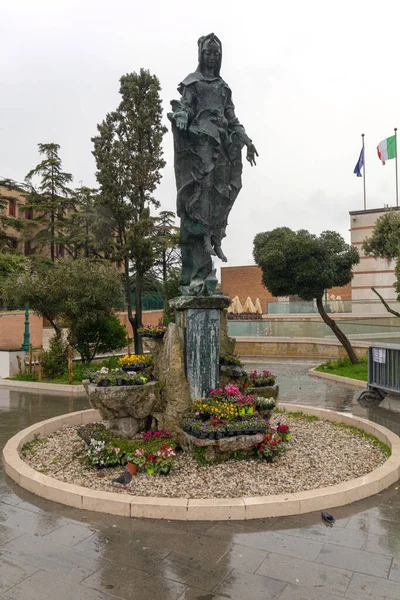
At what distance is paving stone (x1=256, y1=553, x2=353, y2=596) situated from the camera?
12.3 ft

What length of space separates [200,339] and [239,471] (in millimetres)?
2179

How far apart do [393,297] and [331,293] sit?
1235cm

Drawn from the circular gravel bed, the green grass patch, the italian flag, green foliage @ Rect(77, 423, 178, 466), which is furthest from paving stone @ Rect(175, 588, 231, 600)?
the italian flag

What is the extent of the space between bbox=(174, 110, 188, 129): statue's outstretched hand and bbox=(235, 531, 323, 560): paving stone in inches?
227

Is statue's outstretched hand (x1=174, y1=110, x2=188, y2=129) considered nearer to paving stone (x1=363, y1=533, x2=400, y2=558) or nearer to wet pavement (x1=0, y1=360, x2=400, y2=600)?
wet pavement (x1=0, y1=360, x2=400, y2=600)

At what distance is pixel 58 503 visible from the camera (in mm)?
5422

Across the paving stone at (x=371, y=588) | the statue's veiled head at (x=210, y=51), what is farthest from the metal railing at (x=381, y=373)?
the paving stone at (x=371, y=588)

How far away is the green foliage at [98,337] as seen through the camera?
16844 mm

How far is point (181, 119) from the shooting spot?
7.30 meters

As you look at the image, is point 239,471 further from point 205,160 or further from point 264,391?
point 205,160

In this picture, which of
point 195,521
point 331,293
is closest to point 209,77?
point 195,521

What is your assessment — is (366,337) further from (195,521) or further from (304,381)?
(195,521)

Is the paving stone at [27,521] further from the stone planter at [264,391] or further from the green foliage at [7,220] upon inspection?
the green foliage at [7,220]

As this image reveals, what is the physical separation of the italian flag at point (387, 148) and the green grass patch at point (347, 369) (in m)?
15.5
